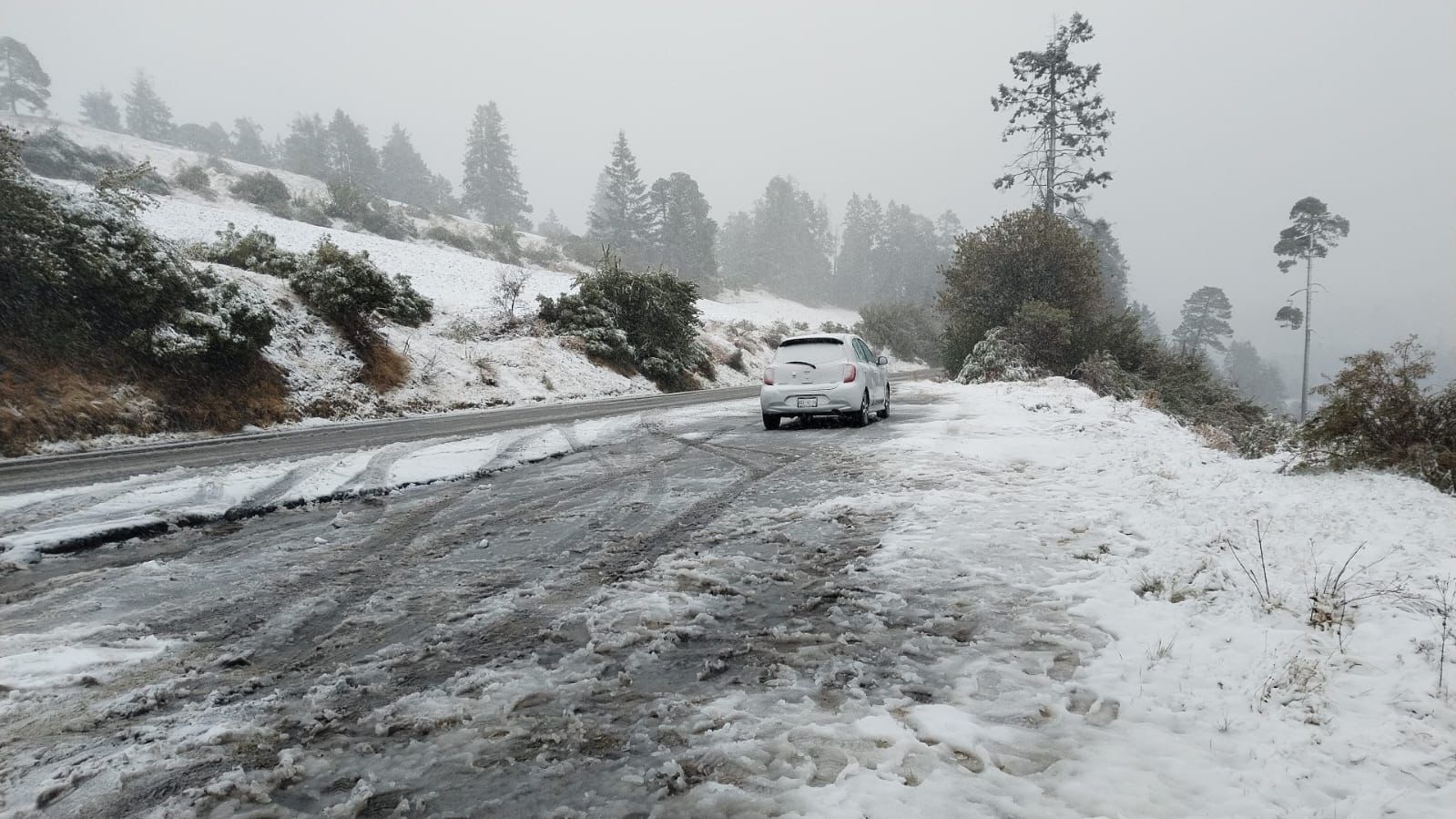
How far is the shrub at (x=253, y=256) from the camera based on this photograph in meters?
16.3

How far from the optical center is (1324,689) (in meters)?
2.63

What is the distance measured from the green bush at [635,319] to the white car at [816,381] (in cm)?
1381

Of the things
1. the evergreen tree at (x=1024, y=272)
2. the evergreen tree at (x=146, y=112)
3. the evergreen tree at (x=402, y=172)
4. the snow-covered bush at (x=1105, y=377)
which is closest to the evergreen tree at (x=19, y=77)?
the evergreen tree at (x=146, y=112)

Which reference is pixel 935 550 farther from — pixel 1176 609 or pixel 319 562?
pixel 319 562

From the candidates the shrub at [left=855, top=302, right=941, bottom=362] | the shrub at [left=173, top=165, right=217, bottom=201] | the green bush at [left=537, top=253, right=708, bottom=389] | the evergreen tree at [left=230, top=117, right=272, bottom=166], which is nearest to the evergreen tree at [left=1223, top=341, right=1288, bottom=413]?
the shrub at [left=855, top=302, right=941, bottom=362]

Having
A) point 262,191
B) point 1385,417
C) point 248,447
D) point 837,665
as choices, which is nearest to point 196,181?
point 262,191

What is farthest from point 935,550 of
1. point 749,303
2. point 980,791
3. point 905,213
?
Result: point 905,213

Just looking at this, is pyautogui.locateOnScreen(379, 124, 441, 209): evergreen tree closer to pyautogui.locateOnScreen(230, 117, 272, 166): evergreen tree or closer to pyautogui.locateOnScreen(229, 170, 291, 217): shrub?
pyautogui.locateOnScreen(230, 117, 272, 166): evergreen tree

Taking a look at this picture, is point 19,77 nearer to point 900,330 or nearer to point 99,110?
point 99,110

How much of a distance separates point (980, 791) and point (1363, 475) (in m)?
5.78

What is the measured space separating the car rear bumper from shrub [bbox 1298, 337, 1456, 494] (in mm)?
6008

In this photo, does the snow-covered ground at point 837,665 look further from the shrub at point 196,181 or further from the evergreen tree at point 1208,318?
the evergreen tree at point 1208,318

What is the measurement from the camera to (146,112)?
259ft

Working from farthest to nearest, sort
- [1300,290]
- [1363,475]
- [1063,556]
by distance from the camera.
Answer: [1300,290] < [1363,475] < [1063,556]
